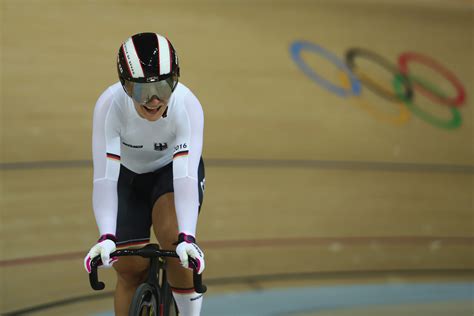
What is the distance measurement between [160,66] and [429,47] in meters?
3.09

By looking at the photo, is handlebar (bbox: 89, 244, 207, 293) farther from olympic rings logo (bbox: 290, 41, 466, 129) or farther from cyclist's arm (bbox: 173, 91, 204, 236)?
olympic rings logo (bbox: 290, 41, 466, 129)

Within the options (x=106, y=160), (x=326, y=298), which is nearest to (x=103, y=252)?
(x=106, y=160)

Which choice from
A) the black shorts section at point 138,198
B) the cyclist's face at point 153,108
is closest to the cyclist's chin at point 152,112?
the cyclist's face at point 153,108

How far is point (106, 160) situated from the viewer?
2113 mm

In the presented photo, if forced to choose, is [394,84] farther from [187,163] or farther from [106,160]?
[106,160]

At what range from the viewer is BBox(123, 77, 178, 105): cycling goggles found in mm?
1961

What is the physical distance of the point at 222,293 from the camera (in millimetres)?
3459

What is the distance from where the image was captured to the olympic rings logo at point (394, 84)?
14.5ft

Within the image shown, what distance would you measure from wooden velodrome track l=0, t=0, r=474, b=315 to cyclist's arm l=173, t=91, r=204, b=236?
1.39m

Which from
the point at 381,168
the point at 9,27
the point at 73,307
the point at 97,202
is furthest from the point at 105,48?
the point at 97,202

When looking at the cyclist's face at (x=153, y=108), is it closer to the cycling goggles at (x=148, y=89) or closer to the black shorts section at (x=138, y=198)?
the cycling goggles at (x=148, y=89)

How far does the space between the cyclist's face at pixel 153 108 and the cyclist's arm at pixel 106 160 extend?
0.31ft

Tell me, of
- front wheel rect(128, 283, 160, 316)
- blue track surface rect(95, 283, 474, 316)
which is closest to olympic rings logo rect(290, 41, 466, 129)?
blue track surface rect(95, 283, 474, 316)

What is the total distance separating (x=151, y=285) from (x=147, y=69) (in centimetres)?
61
